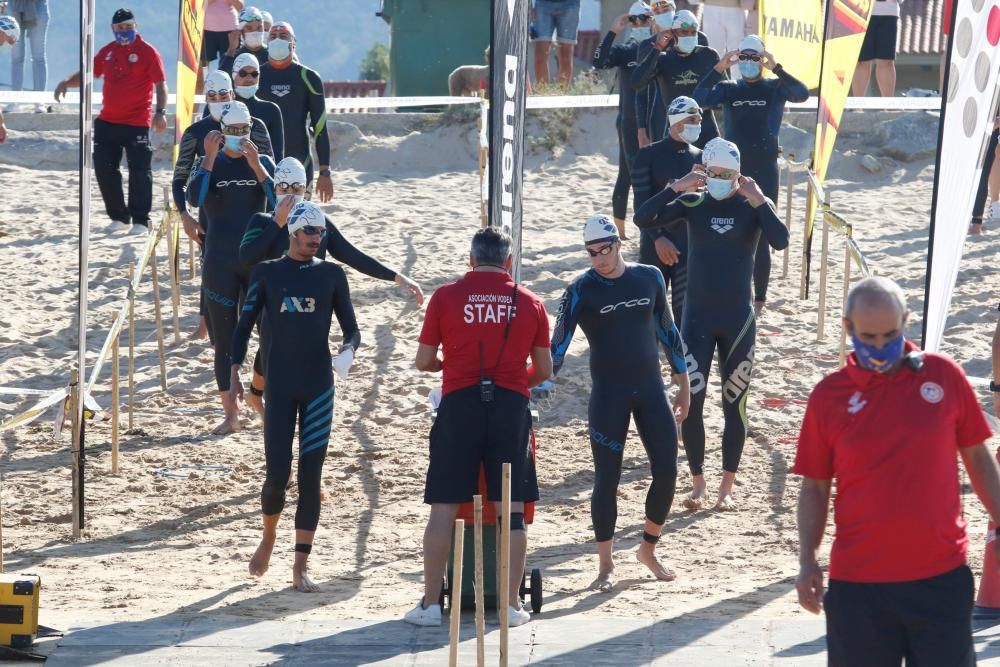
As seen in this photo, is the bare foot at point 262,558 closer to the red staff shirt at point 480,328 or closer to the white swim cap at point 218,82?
the red staff shirt at point 480,328

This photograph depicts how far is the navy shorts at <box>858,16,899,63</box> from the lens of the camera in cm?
1638

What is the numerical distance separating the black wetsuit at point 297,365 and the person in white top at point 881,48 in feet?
32.1

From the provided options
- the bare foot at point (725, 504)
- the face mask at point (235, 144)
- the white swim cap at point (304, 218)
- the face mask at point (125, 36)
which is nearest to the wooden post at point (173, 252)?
the face mask at point (235, 144)

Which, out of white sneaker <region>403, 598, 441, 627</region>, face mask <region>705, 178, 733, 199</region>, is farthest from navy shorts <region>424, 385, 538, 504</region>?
face mask <region>705, 178, 733, 199</region>

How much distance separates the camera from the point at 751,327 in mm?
8727

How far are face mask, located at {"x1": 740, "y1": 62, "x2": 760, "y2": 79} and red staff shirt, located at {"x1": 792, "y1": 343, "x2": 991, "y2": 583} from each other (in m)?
7.15

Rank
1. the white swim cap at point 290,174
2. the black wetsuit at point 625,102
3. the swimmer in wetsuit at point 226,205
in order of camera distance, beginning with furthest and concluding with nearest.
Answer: the black wetsuit at point 625,102 < the swimmer in wetsuit at point 226,205 < the white swim cap at point 290,174

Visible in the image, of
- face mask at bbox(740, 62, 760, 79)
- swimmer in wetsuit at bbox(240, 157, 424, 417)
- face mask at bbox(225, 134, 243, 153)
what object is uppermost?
face mask at bbox(740, 62, 760, 79)

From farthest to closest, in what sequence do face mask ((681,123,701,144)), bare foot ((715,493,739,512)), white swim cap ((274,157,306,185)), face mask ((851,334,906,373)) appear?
1. face mask ((681,123,701,144))
2. bare foot ((715,493,739,512))
3. white swim cap ((274,157,306,185))
4. face mask ((851,334,906,373))

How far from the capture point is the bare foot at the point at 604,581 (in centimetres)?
748

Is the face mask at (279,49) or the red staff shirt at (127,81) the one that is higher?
the face mask at (279,49)

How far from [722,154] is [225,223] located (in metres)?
3.25

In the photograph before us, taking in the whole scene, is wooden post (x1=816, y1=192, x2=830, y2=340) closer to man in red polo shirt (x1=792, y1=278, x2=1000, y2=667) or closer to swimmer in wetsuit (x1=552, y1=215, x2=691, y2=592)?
swimmer in wetsuit (x1=552, y1=215, x2=691, y2=592)

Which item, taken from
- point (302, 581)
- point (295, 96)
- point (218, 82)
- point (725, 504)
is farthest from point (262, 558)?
point (295, 96)
